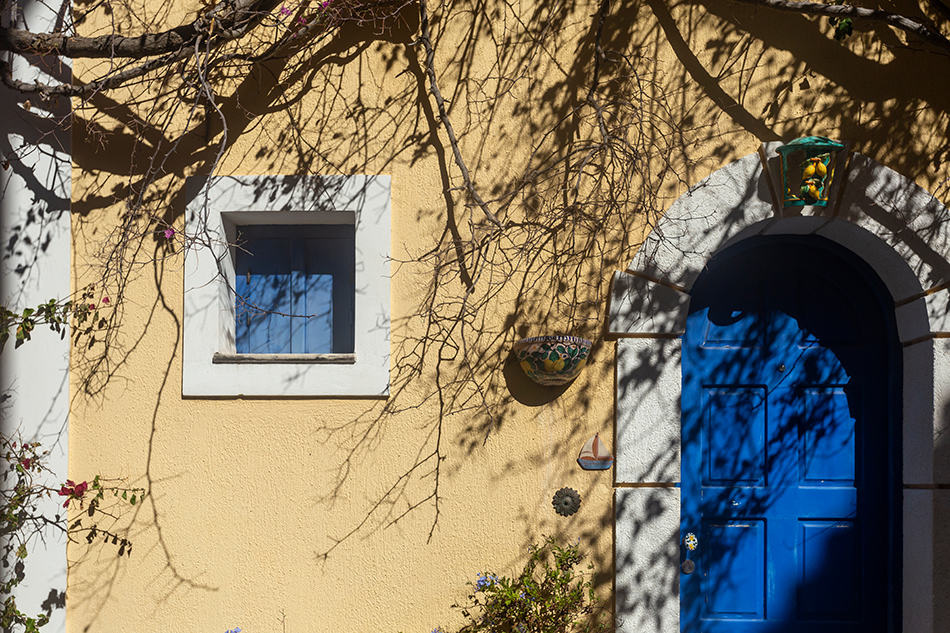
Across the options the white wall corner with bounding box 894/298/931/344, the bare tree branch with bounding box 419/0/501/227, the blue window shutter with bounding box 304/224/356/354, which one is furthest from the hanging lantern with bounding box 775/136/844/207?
the blue window shutter with bounding box 304/224/356/354

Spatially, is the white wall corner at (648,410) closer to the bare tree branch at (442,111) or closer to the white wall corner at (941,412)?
the bare tree branch at (442,111)

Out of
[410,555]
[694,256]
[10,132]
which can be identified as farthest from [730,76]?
[10,132]

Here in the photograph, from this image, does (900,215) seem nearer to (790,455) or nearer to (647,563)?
(790,455)

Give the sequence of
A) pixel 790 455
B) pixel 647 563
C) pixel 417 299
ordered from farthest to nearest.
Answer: pixel 790 455 < pixel 417 299 < pixel 647 563

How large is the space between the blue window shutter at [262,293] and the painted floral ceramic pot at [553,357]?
1220 millimetres

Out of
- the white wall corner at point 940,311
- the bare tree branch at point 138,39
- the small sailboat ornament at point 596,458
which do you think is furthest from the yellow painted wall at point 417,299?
the white wall corner at point 940,311

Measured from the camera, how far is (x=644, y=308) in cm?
348

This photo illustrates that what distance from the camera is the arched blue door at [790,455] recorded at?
3.65 metres

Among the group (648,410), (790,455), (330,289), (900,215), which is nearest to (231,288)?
(330,289)

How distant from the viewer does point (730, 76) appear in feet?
11.7

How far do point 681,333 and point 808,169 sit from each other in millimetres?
922

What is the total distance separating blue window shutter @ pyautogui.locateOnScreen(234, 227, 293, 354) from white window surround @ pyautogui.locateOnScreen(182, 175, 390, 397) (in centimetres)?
18

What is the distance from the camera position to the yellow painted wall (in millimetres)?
3453

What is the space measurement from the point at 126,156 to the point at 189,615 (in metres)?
2.16
